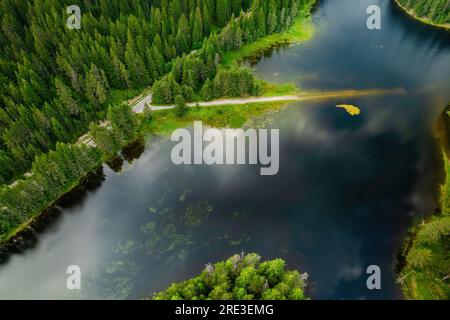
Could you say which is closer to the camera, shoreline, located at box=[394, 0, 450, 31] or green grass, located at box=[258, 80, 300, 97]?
green grass, located at box=[258, 80, 300, 97]

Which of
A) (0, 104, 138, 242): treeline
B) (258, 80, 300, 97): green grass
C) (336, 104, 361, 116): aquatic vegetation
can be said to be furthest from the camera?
(258, 80, 300, 97): green grass

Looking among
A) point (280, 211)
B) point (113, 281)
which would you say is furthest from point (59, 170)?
point (280, 211)

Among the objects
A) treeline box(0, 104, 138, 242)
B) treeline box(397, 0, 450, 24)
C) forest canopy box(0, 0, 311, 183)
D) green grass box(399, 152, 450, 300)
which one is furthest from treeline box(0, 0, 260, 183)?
green grass box(399, 152, 450, 300)

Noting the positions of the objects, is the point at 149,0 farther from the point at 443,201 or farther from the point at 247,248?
Answer: the point at 443,201

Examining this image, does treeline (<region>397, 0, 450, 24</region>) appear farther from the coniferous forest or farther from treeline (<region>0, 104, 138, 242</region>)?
treeline (<region>0, 104, 138, 242</region>)

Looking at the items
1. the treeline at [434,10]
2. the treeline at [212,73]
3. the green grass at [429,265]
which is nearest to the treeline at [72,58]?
the treeline at [212,73]

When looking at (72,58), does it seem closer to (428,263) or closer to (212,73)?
(212,73)

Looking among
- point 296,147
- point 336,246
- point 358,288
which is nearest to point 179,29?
point 296,147
